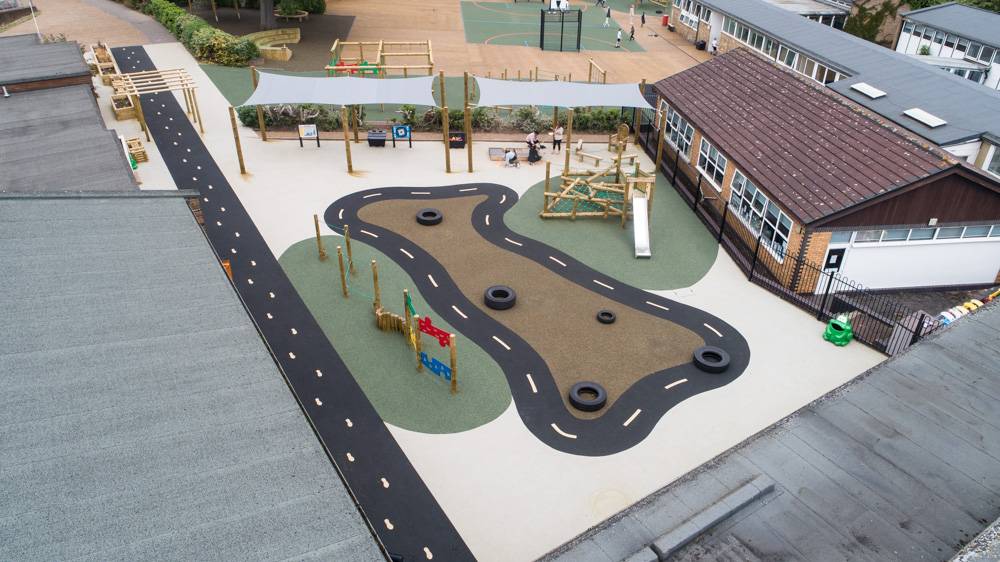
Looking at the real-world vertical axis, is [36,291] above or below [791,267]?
above

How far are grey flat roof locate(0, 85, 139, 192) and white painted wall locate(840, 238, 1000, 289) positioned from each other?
21.1 m

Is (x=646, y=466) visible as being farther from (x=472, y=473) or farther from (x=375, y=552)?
(x=375, y=552)

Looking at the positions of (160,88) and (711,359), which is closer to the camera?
(711,359)

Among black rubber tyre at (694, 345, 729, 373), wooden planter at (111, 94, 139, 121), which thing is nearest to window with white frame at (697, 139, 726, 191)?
black rubber tyre at (694, 345, 729, 373)

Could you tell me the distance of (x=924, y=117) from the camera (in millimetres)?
26188

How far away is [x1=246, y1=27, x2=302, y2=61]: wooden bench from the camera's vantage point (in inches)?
1665

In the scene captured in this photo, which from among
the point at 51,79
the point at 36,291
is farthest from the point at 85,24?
the point at 36,291

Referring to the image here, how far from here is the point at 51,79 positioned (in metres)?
26.9

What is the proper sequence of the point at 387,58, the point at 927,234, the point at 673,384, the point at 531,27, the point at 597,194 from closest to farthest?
the point at 673,384
the point at 927,234
the point at 597,194
the point at 387,58
the point at 531,27

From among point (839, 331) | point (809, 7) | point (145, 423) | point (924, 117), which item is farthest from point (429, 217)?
point (809, 7)

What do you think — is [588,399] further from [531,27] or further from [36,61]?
[531,27]

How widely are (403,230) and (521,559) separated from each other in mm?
13597

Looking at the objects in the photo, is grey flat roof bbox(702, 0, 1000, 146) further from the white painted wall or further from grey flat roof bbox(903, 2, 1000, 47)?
grey flat roof bbox(903, 2, 1000, 47)

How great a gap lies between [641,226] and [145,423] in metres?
17.1
